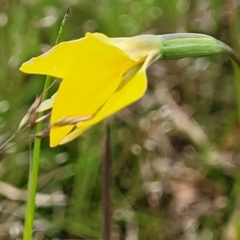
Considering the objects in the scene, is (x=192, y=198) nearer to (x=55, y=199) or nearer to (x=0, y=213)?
(x=55, y=199)

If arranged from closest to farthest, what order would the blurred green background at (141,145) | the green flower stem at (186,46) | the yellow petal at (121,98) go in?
the yellow petal at (121,98) → the green flower stem at (186,46) → the blurred green background at (141,145)

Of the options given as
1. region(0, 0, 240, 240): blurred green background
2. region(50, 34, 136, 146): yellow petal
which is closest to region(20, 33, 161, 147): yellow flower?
region(50, 34, 136, 146): yellow petal

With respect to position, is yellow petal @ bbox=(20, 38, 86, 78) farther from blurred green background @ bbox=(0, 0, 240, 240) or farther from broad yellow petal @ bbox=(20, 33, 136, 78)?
blurred green background @ bbox=(0, 0, 240, 240)

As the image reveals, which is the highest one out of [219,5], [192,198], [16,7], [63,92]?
[63,92]

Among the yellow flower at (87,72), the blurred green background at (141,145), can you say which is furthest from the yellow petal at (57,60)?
the blurred green background at (141,145)

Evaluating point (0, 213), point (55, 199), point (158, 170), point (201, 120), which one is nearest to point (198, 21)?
point (201, 120)

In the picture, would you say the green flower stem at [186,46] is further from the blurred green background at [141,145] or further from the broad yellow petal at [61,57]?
the blurred green background at [141,145]
